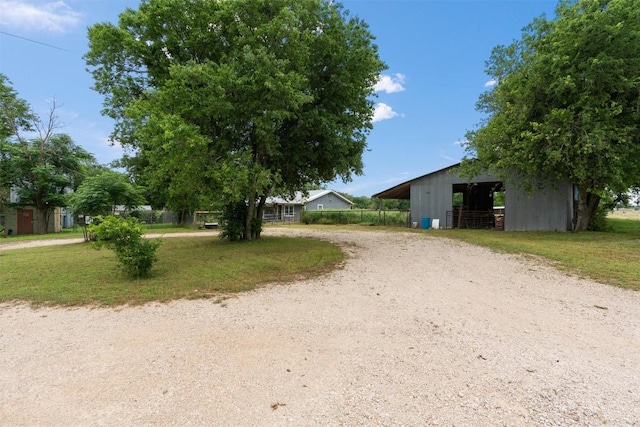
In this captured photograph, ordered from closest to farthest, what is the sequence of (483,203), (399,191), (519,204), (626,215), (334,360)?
(334,360) < (519,204) < (399,191) < (483,203) < (626,215)

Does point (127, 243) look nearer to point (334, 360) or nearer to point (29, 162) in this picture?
point (334, 360)

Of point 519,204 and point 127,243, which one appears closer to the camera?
point 127,243

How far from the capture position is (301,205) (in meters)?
37.0

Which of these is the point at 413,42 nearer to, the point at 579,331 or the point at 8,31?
the point at 579,331

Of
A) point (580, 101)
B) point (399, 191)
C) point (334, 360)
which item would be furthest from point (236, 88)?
point (399, 191)

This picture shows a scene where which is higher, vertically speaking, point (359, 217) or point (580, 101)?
point (580, 101)

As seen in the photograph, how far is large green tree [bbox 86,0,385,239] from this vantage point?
834 centimetres

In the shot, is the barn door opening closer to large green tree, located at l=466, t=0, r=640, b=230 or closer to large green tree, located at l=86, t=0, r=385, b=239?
large green tree, located at l=466, t=0, r=640, b=230

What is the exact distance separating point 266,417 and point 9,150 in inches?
1128

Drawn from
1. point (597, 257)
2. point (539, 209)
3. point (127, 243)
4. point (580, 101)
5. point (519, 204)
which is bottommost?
point (597, 257)

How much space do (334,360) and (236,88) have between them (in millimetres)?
7518

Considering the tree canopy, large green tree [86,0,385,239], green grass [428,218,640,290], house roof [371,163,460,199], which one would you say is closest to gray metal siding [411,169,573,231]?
house roof [371,163,460,199]

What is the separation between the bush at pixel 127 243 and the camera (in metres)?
6.22

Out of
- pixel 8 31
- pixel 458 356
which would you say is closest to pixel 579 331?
pixel 458 356
